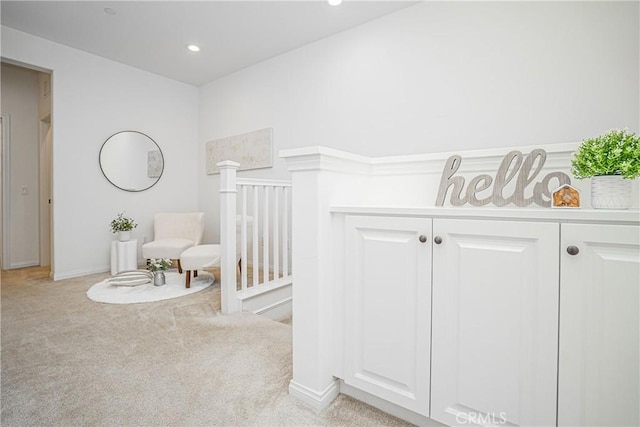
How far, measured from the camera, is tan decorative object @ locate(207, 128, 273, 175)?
145 inches

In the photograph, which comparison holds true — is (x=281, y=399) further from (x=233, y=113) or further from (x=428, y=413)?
(x=233, y=113)

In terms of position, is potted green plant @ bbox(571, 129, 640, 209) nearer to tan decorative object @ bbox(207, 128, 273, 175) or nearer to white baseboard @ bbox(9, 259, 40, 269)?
tan decorative object @ bbox(207, 128, 273, 175)

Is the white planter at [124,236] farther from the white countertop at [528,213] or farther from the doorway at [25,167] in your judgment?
the white countertop at [528,213]

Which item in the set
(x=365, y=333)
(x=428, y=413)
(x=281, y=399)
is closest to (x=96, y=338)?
(x=281, y=399)

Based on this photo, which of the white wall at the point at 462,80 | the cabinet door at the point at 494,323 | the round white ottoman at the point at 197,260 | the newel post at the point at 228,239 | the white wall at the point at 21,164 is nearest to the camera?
the cabinet door at the point at 494,323

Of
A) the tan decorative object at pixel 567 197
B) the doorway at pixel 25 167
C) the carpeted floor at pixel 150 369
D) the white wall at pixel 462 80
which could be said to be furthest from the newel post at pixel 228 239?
the doorway at pixel 25 167

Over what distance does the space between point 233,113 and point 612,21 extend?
12.4ft

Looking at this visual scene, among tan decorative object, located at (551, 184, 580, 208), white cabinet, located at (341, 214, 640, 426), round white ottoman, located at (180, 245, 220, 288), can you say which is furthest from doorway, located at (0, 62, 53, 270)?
tan decorative object, located at (551, 184, 580, 208)

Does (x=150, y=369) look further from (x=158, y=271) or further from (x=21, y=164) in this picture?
(x=21, y=164)

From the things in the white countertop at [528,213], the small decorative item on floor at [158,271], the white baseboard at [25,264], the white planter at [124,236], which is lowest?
the white baseboard at [25,264]

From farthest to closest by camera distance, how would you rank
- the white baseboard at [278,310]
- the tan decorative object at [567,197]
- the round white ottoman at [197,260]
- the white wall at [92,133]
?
the white wall at [92,133], the round white ottoman at [197,260], the white baseboard at [278,310], the tan decorative object at [567,197]

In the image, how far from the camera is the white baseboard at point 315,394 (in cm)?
124

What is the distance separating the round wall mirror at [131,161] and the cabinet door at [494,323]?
13.7 ft

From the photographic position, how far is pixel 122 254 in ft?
11.4
